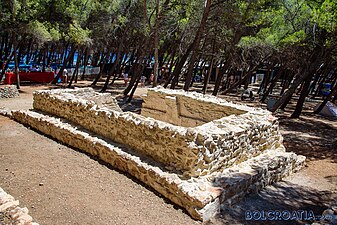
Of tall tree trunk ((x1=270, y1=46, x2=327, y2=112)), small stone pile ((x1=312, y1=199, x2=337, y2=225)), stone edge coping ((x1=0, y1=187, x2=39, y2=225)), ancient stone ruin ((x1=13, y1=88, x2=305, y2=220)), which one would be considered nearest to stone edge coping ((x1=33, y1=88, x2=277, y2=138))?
ancient stone ruin ((x1=13, y1=88, x2=305, y2=220))

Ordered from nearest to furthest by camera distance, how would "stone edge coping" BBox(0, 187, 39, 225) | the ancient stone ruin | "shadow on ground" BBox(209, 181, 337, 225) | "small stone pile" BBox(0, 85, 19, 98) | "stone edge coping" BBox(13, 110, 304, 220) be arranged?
"stone edge coping" BBox(0, 187, 39, 225) → "stone edge coping" BBox(13, 110, 304, 220) → "shadow on ground" BBox(209, 181, 337, 225) → the ancient stone ruin → "small stone pile" BBox(0, 85, 19, 98)

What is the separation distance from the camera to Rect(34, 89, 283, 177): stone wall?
6.70 m

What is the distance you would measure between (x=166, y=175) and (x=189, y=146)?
0.80 metres

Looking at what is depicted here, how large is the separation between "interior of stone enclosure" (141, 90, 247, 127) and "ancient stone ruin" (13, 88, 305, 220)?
0.12ft

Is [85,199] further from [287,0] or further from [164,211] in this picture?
[287,0]

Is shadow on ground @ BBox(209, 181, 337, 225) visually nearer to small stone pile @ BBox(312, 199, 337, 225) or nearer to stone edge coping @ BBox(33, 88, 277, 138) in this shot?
small stone pile @ BBox(312, 199, 337, 225)

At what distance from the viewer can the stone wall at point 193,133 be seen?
22.0 feet

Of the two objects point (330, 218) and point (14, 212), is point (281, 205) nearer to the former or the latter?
point (330, 218)

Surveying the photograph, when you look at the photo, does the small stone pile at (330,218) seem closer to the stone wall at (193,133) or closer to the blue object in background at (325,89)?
the stone wall at (193,133)

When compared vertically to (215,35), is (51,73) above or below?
below

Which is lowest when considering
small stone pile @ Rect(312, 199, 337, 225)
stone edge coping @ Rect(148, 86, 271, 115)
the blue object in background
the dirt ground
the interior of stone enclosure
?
the dirt ground

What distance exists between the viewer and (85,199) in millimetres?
6250

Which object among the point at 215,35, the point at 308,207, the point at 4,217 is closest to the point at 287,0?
the point at 215,35

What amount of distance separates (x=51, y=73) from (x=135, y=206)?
19.7 m
